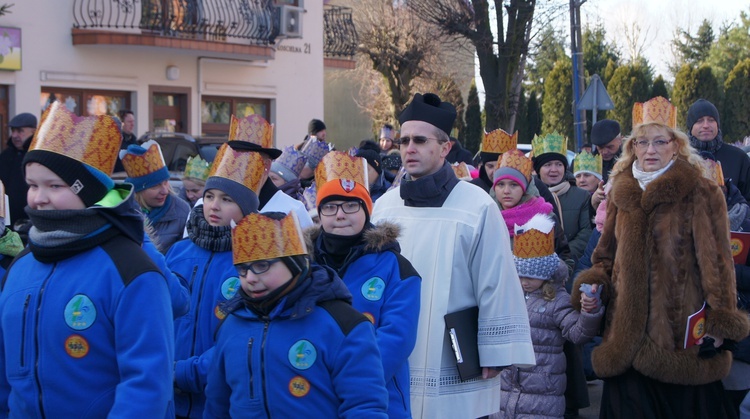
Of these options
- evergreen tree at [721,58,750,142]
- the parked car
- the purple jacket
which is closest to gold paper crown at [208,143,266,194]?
the purple jacket

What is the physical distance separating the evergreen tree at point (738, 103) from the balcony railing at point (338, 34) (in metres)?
15.2

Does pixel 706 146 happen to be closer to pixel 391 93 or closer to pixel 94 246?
pixel 94 246

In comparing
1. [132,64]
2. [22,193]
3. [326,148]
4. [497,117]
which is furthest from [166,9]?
[326,148]

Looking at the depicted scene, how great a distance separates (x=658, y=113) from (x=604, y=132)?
4.41 meters

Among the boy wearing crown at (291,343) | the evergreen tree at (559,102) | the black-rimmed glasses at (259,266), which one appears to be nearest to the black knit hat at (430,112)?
the boy wearing crown at (291,343)

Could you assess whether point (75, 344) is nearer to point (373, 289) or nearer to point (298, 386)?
point (298, 386)

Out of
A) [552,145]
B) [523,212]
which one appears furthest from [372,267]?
[552,145]

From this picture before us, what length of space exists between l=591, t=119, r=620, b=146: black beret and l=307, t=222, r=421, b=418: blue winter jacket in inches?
242

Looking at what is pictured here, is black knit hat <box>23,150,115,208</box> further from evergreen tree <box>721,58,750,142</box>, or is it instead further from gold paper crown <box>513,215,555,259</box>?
evergreen tree <box>721,58,750,142</box>

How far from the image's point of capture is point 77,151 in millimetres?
3350

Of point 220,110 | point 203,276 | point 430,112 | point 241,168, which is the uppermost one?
point 220,110

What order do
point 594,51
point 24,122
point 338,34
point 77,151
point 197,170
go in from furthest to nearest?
point 594,51 < point 338,34 < point 24,122 < point 197,170 < point 77,151

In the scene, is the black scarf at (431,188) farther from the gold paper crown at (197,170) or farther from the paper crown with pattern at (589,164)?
the paper crown with pattern at (589,164)

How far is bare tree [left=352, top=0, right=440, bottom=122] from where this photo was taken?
3356 centimetres
